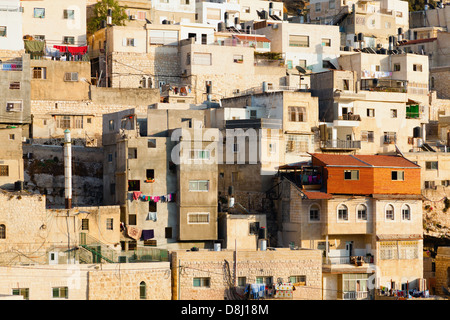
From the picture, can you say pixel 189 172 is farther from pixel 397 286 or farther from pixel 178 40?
pixel 178 40

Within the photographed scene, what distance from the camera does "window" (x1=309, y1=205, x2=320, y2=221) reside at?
5478 centimetres

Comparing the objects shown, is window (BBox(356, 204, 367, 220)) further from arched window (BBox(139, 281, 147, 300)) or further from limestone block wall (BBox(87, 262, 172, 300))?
arched window (BBox(139, 281, 147, 300))

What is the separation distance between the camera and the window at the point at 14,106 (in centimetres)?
5981

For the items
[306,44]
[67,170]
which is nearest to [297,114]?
[67,170]

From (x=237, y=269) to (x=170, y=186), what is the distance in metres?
6.31

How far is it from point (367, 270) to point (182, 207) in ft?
31.4

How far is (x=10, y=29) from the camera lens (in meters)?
66.1

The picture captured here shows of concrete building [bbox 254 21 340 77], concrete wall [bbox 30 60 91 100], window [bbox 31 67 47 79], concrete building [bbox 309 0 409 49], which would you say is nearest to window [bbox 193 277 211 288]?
concrete wall [bbox 30 60 91 100]

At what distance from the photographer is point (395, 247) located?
55.4m

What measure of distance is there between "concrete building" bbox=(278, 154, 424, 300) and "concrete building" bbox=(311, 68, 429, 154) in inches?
239

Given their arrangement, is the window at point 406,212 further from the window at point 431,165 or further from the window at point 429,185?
the window at point 431,165

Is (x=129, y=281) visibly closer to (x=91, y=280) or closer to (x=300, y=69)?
(x=91, y=280)

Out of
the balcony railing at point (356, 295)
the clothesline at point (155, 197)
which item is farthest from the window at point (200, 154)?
the balcony railing at point (356, 295)
